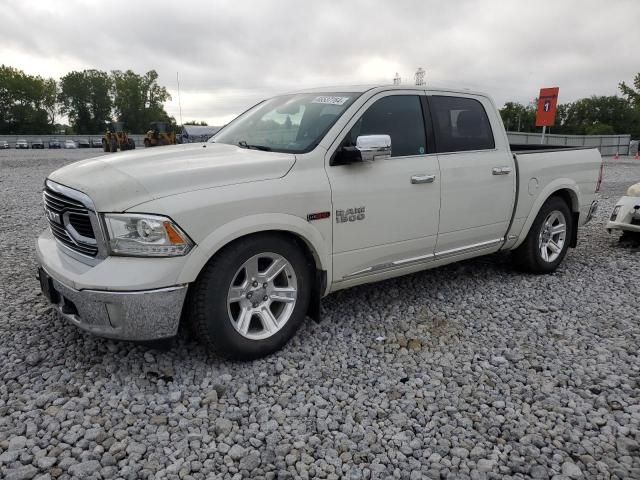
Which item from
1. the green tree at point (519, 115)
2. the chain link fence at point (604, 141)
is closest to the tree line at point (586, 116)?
the green tree at point (519, 115)

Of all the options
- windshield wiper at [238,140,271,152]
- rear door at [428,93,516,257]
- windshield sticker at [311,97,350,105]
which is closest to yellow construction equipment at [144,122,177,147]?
windshield wiper at [238,140,271,152]

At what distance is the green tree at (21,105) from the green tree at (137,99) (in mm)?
14422

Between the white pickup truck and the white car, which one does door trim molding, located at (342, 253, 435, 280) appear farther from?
the white car

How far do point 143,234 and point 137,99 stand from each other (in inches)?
4339

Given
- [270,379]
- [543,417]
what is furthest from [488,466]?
[270,379]

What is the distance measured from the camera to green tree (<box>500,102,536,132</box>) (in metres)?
83.8

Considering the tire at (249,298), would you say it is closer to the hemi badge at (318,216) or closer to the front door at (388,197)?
the hemi badge at (318,216)

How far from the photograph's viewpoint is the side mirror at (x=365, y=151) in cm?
335

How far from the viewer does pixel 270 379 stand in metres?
3.13

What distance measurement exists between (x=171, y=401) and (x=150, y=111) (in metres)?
109

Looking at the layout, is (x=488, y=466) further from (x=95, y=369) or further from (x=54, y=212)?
(x=54, y=212)

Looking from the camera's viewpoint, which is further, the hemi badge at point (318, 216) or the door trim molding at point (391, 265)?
the door trim molding at point (391, 265)

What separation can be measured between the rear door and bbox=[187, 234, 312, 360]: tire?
145 cm

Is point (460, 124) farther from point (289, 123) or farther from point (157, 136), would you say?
point (157, 136)
